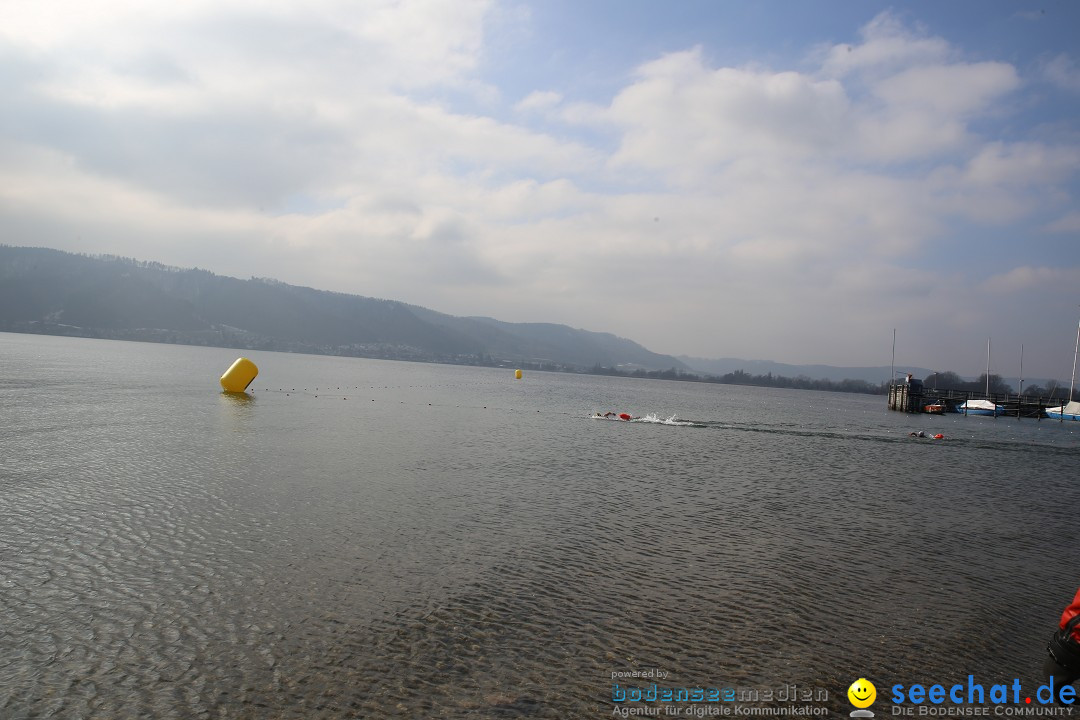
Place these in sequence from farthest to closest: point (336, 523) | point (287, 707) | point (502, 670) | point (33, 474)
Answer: point (33, 474), point (336, 523), point (502, 670), point (287, 707)

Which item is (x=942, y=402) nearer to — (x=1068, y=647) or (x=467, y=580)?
(x=467, y=580)

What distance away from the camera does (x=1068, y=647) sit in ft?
16.4

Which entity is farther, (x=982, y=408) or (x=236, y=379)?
(x=982, y=408)

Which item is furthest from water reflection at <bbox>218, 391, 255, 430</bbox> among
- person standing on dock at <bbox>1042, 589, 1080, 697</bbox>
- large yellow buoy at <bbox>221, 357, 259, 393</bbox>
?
person standing on dock at <bbox>1042, 589, 1080, 697</bbox>

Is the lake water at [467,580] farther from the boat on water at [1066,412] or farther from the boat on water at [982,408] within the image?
the boat on water at [1066,412]

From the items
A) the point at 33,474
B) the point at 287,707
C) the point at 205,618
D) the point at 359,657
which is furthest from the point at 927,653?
the point at 33,474

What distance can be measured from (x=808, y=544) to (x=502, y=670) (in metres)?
8.46

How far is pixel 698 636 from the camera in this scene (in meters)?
7.93

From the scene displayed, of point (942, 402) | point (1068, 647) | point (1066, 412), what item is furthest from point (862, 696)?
point (942, 402)

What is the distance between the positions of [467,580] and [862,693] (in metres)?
5.28

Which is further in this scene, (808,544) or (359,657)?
(808,544)

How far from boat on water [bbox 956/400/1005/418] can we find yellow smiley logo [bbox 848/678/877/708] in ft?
312

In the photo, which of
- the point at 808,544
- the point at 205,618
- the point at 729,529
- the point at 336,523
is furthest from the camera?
the point at 729,529

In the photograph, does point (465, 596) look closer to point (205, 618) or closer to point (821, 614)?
point (205, 618)
